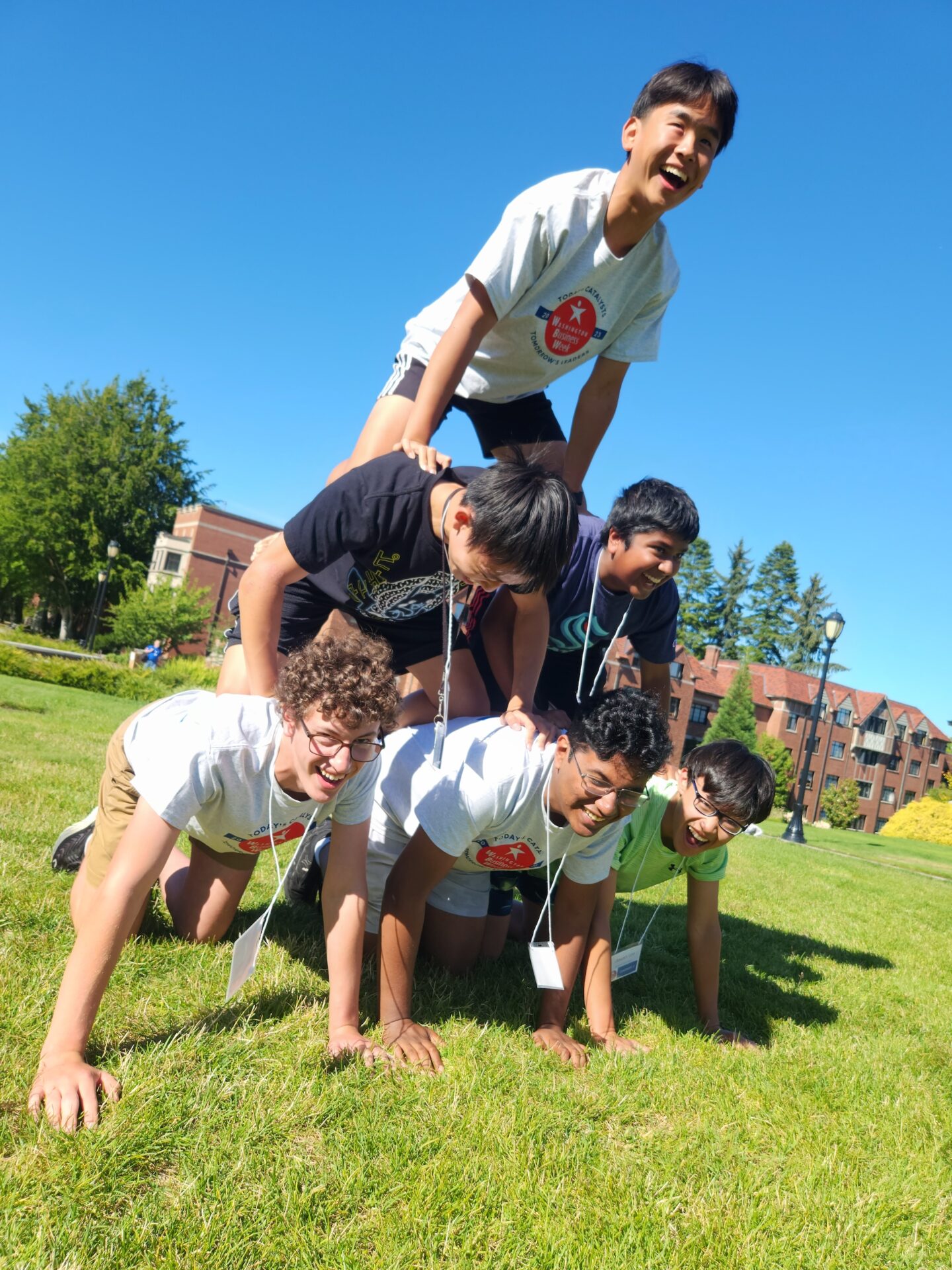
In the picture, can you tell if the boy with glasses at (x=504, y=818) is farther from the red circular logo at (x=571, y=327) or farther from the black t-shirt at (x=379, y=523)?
the red circular logo at (x=571, y=327)

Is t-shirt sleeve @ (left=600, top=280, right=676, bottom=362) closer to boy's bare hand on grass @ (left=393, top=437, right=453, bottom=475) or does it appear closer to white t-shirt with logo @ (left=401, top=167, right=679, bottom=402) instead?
white t-shirt with logo @ (left=401, top=167, right=679, bottom=402)

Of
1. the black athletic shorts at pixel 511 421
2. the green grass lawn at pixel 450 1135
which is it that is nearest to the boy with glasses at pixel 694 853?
the green grass lawn at pixel 450 1135

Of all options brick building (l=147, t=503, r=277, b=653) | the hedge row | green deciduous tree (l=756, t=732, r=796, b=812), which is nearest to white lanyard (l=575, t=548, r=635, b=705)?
the hedge row

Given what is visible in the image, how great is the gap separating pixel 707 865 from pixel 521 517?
2134mm

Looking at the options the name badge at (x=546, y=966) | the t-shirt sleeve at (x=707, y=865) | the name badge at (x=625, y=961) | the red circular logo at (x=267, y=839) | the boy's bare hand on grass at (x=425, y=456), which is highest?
the boy's bare hand on grass at (x=425, y=456)

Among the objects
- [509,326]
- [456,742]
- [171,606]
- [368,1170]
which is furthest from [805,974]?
[171,606]

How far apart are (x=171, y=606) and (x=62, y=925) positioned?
35.8 metres

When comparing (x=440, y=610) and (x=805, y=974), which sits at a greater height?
(x=440, y=610)

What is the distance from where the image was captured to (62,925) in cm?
351

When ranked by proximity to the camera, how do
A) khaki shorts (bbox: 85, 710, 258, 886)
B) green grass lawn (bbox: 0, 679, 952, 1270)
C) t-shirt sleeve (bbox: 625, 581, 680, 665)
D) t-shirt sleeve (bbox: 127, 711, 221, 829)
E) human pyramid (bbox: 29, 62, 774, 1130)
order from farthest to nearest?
t-shirt sleeve (bbox: 625, 581, 680, 665)
khaki shorts (bbox: 85, 710, 258, 886)
human pyramid (bbox: 29, 62, 774, 1130)
t-shirt sleeve (bbox: 127, 711, 221, 829)
green grass lawn (bbox: 0, 679, 952, 1270)

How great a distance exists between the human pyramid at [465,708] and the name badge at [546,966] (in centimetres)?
1

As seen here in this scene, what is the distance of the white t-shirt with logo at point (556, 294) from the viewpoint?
3.23 meters

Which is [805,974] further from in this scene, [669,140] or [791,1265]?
[669,140]

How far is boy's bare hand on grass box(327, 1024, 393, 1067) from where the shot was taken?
2809 mm
